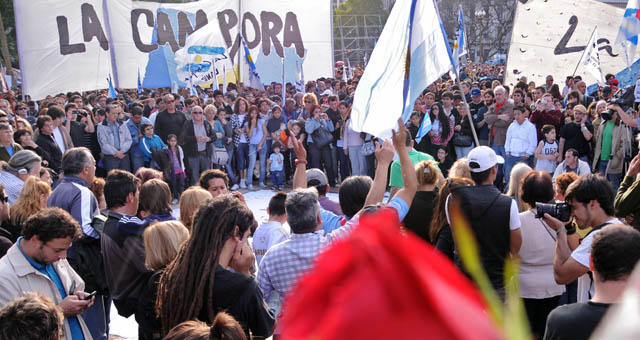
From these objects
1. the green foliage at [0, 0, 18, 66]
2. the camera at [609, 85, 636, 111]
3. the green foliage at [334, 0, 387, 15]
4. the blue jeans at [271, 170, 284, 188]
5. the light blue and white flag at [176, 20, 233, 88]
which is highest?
the green foliage at [334, 0, 387, 15]

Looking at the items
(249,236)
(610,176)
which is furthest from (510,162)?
(249,236)

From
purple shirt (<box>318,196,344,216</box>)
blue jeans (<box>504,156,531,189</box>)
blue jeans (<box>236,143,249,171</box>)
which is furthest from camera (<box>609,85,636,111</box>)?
blue jeans (<box>236,143,249,171</box>)

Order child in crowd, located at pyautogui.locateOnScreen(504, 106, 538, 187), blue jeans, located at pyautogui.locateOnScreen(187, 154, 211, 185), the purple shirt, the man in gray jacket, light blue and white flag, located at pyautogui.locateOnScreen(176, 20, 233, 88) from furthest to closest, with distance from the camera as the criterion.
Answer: light blue and white flag, located at pyautogui.locateOnScreen(176, 20, 233, 88) → blue jeans, located at pyautogui.locateOnScreen(187, 154, 211, 185) → the man in gray jacket → child in crowd, located at pyautogui.locateOnScreen(504, 106, 538, 187) → the purple shirt

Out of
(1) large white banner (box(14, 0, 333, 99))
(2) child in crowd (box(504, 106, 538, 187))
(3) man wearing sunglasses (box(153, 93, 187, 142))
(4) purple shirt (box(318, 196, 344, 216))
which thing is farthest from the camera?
(1) large white banner (box(14, 0, 333, 99))

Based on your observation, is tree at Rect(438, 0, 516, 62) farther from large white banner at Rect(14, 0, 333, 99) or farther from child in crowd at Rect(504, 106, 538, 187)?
child in crowd at Rect(504, 106, 538, 187)

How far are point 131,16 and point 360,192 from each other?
1224cm

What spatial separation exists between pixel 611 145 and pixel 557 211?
245 inches

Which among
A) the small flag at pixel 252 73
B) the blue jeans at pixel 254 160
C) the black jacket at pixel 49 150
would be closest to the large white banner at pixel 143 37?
the small flag at pixel 252 73

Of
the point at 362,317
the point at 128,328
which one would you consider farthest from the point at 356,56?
the point at 362,317

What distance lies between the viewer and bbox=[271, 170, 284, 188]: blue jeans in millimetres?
12070

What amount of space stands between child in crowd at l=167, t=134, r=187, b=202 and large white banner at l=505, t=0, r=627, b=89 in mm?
9100

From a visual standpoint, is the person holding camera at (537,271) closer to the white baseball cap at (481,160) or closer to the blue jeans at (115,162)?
the white baseball cap at (481,160)

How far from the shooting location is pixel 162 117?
10891mm

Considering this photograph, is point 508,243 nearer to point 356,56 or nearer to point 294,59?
point 294,59
